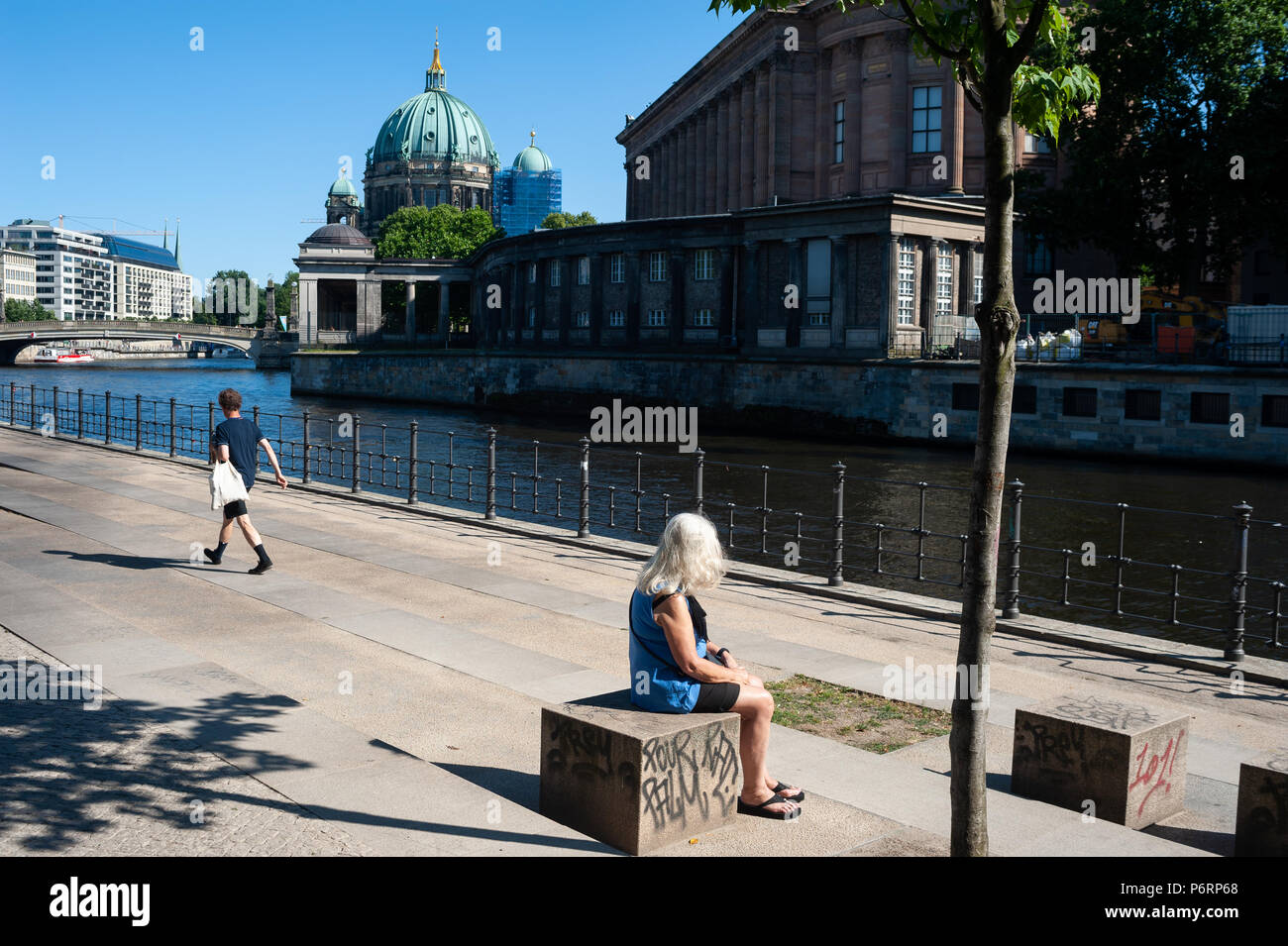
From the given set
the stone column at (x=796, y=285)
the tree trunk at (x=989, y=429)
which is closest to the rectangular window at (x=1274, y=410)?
the stone column at (x=796, y=285)

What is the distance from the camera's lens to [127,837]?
5.83m

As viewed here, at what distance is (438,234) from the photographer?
13638 centimetres

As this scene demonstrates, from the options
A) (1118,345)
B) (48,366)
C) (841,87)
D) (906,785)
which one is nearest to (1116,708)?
(906,785)

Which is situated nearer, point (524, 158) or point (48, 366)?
point (48, 366)

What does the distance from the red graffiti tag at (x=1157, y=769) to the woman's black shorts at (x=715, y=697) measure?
7.10ft

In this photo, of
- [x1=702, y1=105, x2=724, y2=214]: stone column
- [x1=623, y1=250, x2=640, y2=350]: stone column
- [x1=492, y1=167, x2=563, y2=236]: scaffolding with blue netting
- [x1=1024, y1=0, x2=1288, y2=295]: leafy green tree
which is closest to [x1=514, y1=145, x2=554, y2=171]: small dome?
[x1=492, y1=167, x2=563, y2=236]: scaffolding with blue netting

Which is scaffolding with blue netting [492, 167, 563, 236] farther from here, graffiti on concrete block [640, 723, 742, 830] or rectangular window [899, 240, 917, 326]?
graffiti on concrete block [640, 723, 742, 830]

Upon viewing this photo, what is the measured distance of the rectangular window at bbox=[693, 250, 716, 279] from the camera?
2477 inches

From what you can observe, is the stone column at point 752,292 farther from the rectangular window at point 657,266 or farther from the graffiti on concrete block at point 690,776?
the graffiti on concrete block at point 690,776

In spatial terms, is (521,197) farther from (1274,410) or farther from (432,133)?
(1274,410)

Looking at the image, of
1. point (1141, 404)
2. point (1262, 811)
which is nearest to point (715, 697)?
point (1262, 811)
